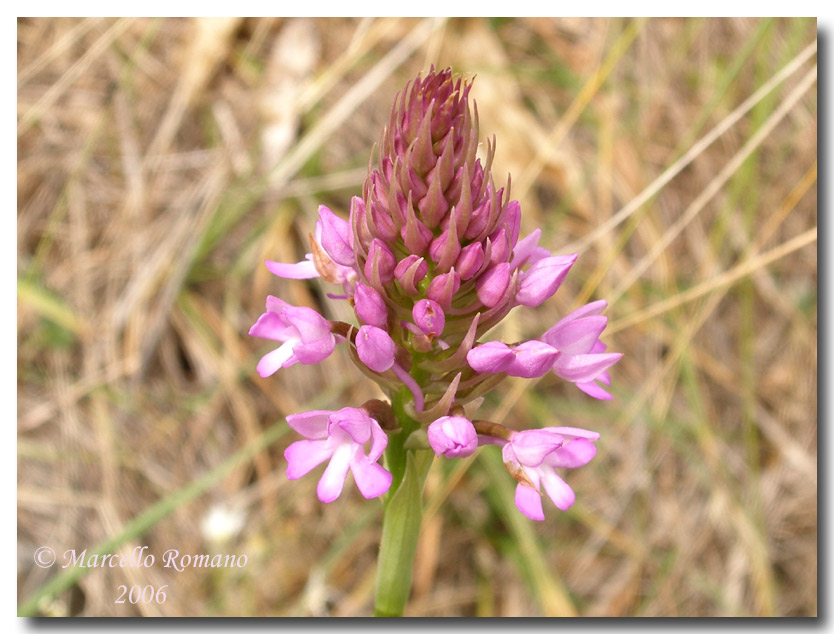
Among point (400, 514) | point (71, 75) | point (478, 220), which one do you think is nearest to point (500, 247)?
point (478, 220)

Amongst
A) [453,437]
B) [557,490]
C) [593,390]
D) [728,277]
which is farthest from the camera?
[728,277]

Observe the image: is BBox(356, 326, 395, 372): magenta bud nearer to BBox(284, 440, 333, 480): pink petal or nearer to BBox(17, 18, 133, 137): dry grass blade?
BBox(284, 440, 333, 480): pink petal

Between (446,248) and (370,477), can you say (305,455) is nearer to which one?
(370,477)

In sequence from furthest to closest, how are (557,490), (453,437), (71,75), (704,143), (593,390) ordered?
(71,75) < (704,143) < (593,390) < (557,490) < (453,437)

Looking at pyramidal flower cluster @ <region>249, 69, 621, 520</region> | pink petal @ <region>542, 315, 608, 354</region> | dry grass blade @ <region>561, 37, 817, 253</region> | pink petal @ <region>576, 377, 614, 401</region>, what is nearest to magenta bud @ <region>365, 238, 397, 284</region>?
pyramidal flower cluster @ <region>249, 69, 621, 520</region>
